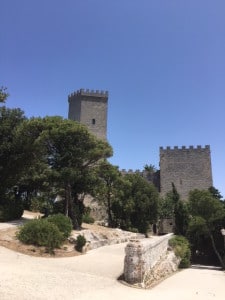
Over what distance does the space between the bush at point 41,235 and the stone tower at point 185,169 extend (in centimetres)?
3527

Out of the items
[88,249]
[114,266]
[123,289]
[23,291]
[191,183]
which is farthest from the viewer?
[191,183]

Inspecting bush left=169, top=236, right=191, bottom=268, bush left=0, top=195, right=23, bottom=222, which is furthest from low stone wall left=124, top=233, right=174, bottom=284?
bush left=0, top=195, right=23, bottom=222

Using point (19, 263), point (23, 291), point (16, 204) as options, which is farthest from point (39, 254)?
point (16, 204)

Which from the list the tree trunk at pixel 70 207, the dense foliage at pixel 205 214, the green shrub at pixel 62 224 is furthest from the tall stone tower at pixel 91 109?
the green shrub at pixel 62 224

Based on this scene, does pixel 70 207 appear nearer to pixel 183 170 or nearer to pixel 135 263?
pixel 135 263

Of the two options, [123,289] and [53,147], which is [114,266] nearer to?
[123,289]

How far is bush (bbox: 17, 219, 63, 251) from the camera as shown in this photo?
1561 cm

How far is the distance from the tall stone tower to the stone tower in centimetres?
992

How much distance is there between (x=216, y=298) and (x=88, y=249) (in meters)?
8.57

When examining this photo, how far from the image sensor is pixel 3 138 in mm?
23922

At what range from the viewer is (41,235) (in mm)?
15789

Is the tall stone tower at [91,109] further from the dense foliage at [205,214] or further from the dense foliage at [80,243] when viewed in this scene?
the dense foliage at [80,243]

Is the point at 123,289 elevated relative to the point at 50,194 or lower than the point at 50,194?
lower

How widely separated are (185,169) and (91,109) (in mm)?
16508
